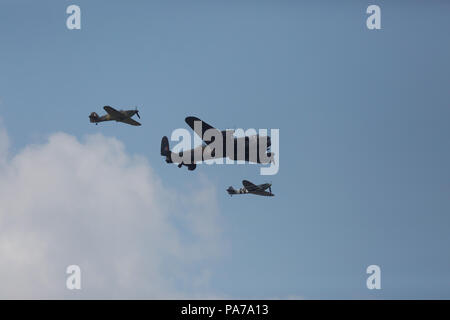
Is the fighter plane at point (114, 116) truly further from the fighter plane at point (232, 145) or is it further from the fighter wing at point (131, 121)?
the fighter plane at point (232, 145)

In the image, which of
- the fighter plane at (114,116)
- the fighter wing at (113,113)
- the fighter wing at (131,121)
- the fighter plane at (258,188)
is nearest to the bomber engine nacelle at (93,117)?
the fighter plane at (114,116)

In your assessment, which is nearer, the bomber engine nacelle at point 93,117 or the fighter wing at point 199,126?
the fighter wing at point 199,126

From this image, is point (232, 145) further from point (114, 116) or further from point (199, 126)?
point (114, 116)

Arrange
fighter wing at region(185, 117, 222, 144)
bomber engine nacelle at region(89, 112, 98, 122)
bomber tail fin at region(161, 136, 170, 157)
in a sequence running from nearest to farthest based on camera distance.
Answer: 1. fighter wing at region(185, 117, 222, 144)
2. bomber engine nacelle at region(89, 112, 98, 122)
3. bomber tail fin at region(161, 136, 170, 157)

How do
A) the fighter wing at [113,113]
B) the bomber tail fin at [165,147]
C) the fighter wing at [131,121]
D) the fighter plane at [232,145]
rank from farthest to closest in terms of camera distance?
1. the bomber tail fin at [165,147]
2. the fighter wing at [131,121]
3. the fighter wing at [113,113]
4. the fighter plane at [232,145]

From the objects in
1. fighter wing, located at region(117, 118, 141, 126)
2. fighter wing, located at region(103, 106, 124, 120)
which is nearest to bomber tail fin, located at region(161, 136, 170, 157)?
fighter wing, located at region(117, 118, 141, 126)

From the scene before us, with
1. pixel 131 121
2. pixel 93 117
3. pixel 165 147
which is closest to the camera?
pixel 93 117

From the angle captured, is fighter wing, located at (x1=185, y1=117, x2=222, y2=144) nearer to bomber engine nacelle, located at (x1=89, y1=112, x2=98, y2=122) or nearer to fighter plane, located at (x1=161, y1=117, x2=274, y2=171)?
fighter plane, located at (x1=161, y1=117, x2=274, y2=171)

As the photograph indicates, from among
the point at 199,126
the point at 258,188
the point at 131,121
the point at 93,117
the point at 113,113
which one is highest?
the point at 113,113

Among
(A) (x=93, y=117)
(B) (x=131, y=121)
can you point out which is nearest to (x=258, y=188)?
(B) (x=131, y=121)
